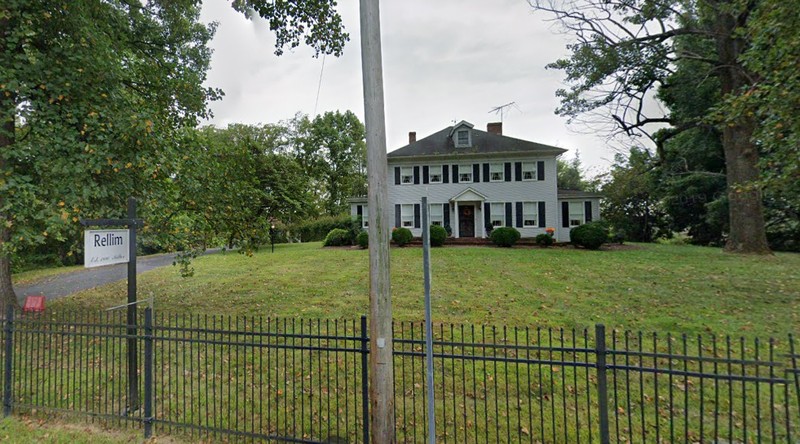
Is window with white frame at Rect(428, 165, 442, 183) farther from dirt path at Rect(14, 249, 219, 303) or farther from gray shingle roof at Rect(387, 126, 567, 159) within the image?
dirt path at Rect(14, 249, 219, 303)

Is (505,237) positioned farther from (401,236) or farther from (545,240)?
(401,236)

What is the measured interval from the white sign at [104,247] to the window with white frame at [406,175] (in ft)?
63.4

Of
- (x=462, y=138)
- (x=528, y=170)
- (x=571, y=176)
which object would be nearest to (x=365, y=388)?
(x=528, y=170)

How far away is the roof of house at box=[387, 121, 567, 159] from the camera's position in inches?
851

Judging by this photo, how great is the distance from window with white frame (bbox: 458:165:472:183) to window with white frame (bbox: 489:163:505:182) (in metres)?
1.33

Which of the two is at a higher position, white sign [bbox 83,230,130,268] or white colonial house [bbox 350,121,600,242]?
white colonial house [bbox 350,121,600,242]

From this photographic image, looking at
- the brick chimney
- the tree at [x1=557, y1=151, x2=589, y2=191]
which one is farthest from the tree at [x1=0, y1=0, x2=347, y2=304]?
the tree at [x1=557, y1=151, x2=589, y2=191]

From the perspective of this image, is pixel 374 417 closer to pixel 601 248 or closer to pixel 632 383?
pixel 632 383

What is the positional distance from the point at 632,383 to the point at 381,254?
12.5 feet

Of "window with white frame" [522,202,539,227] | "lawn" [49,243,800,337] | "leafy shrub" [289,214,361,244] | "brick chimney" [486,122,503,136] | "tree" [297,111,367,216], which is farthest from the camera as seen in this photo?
"tree" [297,111,367,216]

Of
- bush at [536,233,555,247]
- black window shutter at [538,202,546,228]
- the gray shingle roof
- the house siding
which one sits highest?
the gray shingle roof

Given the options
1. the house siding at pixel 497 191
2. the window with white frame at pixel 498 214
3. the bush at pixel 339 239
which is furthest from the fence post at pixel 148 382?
the window with white frame at pixel 498 214

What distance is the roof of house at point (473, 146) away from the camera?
21625mm

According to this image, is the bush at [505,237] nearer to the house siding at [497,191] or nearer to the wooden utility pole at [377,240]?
the house siding at [497,191]
